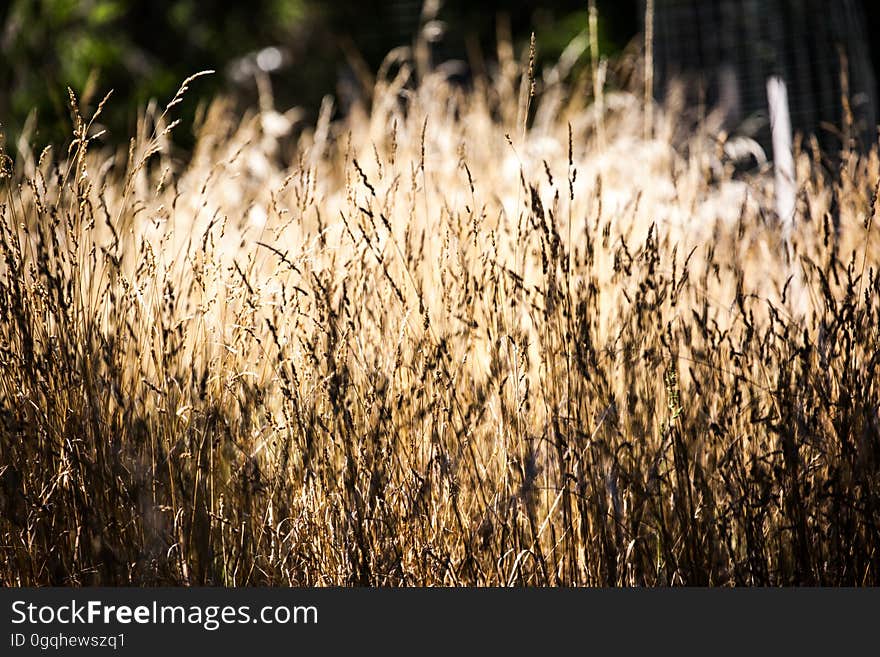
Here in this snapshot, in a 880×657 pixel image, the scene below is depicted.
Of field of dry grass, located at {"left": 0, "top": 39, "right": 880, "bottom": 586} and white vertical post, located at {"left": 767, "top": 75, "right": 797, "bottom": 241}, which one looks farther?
white vertical post, located at {"left": 767, "top": 75, "right": 797, "bottom": 241}

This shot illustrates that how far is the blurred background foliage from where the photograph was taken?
18.5ft

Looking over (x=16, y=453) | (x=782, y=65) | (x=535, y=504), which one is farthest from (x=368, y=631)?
(x=782, y=65)

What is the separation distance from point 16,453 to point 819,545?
1.31m

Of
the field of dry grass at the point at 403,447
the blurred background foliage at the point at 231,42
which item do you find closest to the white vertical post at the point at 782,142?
the field of dry grass at the point at 403,447

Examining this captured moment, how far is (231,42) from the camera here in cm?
902

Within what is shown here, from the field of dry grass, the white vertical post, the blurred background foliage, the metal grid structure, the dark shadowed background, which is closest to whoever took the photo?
the field of dry grass

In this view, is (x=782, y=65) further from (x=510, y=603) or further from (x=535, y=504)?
(x=510, y=603)

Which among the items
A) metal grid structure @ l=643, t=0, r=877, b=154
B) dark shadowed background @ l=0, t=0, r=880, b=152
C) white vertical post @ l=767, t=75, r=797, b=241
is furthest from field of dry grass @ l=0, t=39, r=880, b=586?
dark shadowed background @ l=0, t=0, r=880, b=152

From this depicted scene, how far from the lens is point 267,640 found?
1382 mm

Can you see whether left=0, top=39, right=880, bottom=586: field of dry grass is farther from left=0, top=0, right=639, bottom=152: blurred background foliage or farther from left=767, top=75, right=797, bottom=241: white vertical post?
left=0, top=0, right=639, bottom=152: blurred background foliage

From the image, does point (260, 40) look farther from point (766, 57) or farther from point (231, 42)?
point (766, 57)

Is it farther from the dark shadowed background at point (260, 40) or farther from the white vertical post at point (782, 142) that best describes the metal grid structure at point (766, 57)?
the white vertical post at point (782, 142)

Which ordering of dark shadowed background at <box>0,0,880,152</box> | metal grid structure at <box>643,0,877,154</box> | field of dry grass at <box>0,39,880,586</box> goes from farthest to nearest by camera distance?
dark shadowed background at <box>0,0,880,152</box> → metal grid structure at <box>643,0,877,154</box> → field of dry grass at <box>0,39,880,586</box>

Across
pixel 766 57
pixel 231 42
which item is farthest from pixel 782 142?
pixel 231 42
